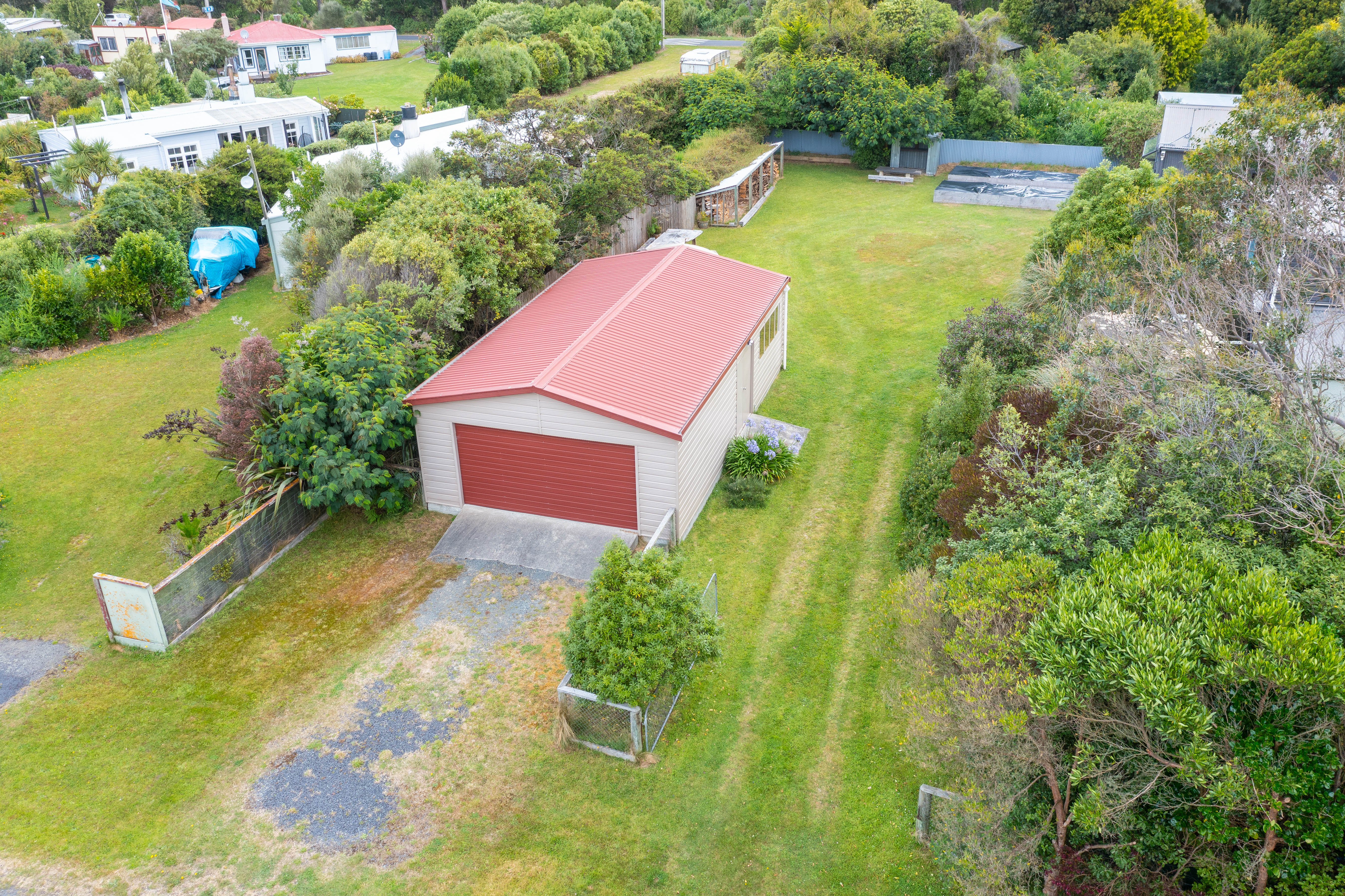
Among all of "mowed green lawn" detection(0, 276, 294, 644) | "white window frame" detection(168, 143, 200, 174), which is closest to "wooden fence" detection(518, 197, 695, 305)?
"mowed green lawn" detection(0, 276, 294, 644)

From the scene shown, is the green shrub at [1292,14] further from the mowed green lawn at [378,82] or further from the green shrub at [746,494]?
the mowed green lawn at [378,82]

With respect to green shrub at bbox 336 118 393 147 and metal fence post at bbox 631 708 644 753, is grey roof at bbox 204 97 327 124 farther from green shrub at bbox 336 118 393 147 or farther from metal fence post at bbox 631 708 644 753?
metal fence post at bbox 631 708 644 753

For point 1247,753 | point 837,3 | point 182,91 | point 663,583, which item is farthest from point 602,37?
point 1247,753

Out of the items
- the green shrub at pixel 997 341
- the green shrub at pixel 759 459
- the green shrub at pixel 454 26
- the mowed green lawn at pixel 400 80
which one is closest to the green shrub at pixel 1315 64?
the mowed green lawn at pixel 400 80

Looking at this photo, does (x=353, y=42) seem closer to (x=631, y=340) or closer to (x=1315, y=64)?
(x=1315, y=64)

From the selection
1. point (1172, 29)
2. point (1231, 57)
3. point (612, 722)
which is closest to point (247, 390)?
point (612, 722)
